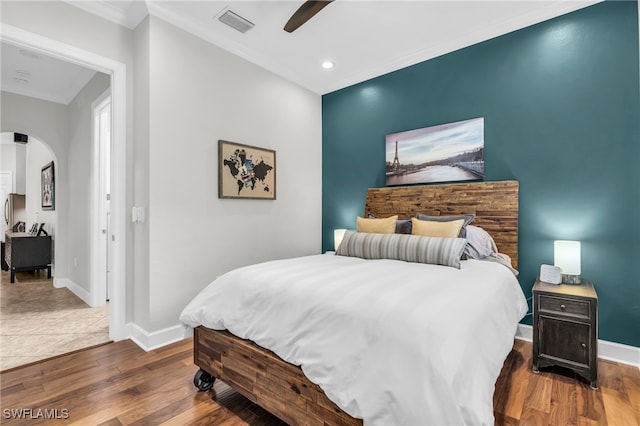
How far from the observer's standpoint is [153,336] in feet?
8.53

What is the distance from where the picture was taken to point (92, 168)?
3.66 metres

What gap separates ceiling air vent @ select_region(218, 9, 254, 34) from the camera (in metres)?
2.78

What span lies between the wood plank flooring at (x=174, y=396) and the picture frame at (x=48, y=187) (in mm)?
3368

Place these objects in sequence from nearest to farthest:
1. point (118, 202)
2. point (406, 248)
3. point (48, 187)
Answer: point (406, 248) < point (118, 202) < point (48, 187)

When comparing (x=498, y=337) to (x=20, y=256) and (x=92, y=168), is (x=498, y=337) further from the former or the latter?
(x=20, y=256)

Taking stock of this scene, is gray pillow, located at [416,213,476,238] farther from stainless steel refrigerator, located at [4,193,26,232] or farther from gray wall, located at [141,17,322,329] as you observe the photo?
stainless steel refrigerator, located at [4,193,26,232]

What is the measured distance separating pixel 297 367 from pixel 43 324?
317 cm

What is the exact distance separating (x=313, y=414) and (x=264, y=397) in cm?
35

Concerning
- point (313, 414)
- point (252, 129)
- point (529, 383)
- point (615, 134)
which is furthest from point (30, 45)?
point (615, 134)

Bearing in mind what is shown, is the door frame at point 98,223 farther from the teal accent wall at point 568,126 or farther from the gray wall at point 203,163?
the teal accent wall at point 568,126

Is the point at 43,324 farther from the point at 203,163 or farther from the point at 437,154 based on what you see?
the point at 437,154

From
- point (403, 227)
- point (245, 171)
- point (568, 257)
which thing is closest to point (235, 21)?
point (245, 171)

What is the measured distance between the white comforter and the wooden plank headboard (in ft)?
3.10

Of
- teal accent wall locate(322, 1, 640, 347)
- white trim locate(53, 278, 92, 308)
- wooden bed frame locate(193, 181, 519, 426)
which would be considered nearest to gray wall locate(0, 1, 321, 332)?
wooden bed frame locate(193, 181, 519, 426)
